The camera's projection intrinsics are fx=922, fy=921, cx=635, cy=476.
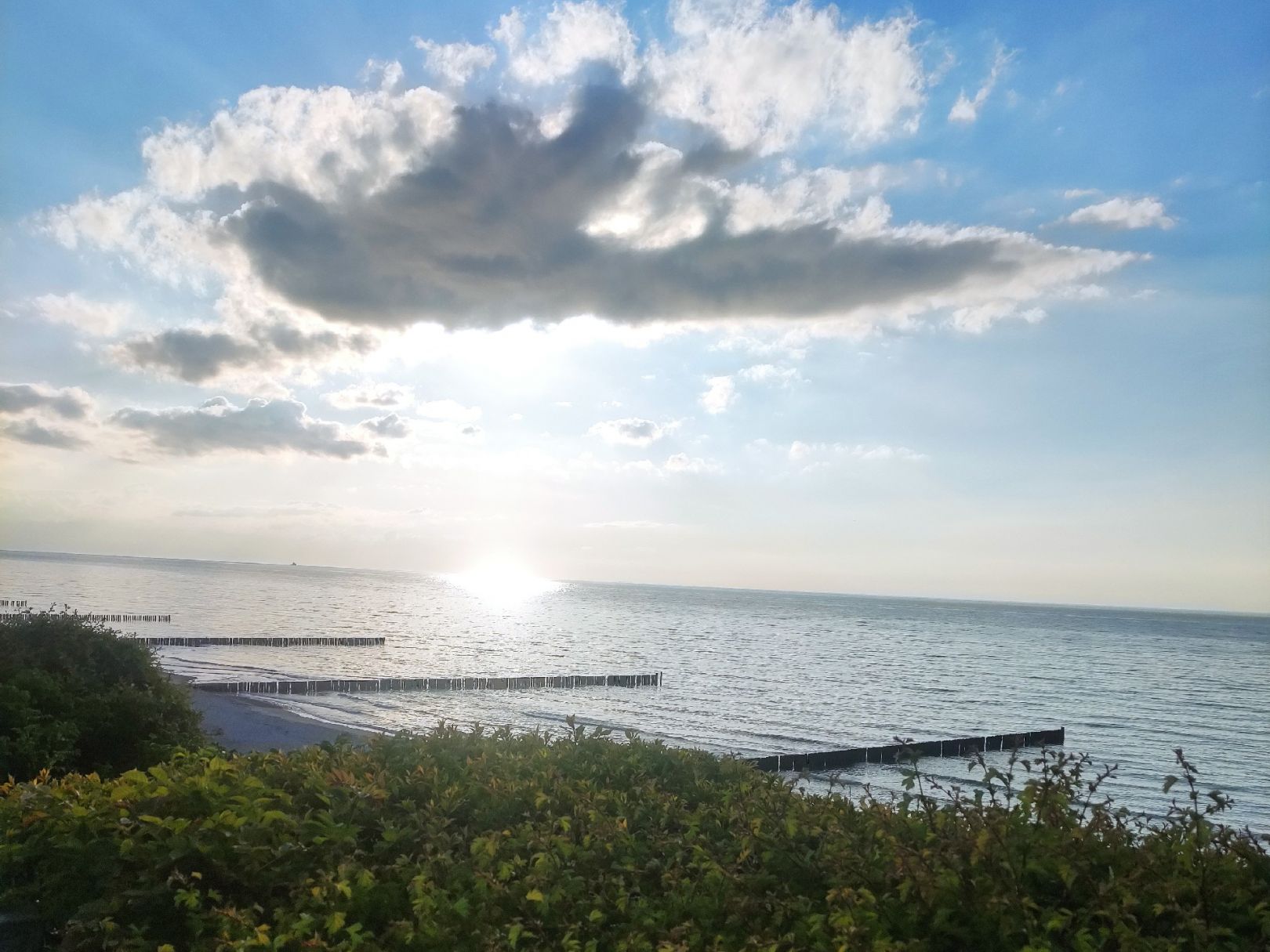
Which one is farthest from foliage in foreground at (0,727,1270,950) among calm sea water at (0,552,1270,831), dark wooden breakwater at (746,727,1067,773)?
dark wooden breakwater at (746,727,1067,773)

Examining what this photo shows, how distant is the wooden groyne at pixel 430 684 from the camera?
41812 millimetres

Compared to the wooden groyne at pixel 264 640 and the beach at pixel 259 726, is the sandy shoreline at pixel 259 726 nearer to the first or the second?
the beach at pixel 259 726

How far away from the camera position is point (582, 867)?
201 inches

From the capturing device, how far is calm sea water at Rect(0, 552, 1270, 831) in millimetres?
38438

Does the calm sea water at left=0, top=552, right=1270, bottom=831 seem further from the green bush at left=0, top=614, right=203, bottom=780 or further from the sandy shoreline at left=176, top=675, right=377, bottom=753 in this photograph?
the green bush at left=0, top=614, right=203, bottom=780

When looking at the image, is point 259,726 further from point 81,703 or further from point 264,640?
point 264,640

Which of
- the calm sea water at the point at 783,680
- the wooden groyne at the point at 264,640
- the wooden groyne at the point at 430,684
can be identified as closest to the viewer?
the calm sea water at the point at 783,680

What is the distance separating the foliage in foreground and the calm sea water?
5634 mm

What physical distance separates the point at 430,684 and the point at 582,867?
46557 mm

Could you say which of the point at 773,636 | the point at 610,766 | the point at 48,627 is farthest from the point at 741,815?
the point at 773,636

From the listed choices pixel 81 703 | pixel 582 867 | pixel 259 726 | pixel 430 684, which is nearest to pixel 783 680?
pixel 430 684

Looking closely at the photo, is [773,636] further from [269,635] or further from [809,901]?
[809,901]

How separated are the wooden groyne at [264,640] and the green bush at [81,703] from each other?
47.6 meters

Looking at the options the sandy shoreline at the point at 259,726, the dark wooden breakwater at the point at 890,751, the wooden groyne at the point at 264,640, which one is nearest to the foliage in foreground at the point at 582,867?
the sandy shoreline at the point at 259,726
